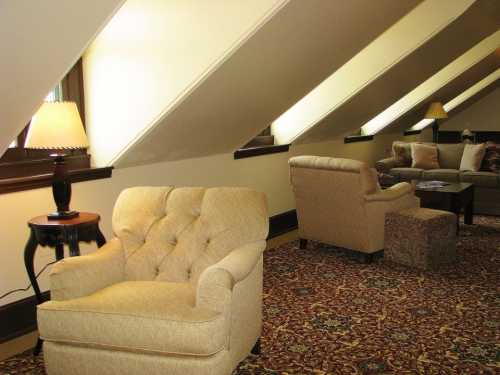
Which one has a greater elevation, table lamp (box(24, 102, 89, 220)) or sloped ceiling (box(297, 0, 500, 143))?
sloped ceiling (box(297, 0, 500, 143))

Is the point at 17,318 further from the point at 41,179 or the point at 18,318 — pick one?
the point at 41,179

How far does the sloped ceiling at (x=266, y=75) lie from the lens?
3615 mm

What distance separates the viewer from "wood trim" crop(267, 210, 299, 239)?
5962mm

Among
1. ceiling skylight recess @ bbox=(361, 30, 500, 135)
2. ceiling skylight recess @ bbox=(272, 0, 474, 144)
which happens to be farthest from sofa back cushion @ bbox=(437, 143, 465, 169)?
ceiling skylight recess @ bbox=(272, 0, 474, 144)

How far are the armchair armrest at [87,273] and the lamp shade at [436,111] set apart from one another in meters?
6.74

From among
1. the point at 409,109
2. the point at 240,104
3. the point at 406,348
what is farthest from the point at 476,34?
the point at 406,348

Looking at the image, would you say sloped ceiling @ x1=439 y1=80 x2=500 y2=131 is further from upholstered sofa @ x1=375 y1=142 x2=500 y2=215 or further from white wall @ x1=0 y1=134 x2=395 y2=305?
white wall @ x1=0 y1=134 x2=395 y2=305

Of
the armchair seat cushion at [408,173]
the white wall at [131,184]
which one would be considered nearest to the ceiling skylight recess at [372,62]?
the white wall at [131,184]

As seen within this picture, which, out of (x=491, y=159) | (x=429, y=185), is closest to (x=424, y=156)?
(x=491, y=159)

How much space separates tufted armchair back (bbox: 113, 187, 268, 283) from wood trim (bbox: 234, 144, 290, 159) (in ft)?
7.72

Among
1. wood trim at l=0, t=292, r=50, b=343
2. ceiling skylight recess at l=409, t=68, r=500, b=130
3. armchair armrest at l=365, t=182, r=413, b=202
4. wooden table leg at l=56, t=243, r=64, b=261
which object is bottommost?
wood trim at l=0, t=292, r=50, b=343

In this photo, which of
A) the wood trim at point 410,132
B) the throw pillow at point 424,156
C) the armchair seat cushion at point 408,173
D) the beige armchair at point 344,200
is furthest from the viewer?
the wood trim at point 410,132

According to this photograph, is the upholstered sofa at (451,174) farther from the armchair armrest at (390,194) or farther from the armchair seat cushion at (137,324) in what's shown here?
the armchair seat cushion at (137,324)

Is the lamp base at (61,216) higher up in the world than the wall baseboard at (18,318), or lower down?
higher up
